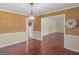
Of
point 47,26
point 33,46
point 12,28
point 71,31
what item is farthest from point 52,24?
point 12,28

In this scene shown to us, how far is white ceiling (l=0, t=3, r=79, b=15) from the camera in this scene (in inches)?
72.0

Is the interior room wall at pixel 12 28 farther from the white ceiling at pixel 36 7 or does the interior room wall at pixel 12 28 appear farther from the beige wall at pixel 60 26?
the beige wall at pixel 60 26

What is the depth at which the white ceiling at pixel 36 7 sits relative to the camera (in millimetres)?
1829

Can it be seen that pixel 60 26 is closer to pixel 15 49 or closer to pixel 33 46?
pixel 33 46

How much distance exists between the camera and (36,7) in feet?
6.14

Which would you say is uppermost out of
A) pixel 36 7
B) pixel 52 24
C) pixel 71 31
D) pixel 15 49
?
pixel 36 7

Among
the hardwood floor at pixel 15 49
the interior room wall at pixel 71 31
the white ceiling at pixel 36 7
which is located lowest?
the hardwood floor at pixel 15 49

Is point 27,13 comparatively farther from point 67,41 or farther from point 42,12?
point 67,41

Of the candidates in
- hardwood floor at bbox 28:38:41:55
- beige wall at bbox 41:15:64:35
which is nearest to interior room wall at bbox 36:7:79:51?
beige wall at bbox 41:15:64:35

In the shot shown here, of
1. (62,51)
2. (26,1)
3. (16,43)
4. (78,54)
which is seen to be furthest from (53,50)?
(26,1)

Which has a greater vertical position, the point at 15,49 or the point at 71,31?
the point at 71,31

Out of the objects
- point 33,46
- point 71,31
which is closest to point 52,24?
point 71,31

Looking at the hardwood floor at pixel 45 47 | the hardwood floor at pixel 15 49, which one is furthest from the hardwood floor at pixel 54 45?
the hardwood floor at pixel 15 49

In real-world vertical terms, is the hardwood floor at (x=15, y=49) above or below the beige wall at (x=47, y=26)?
below
